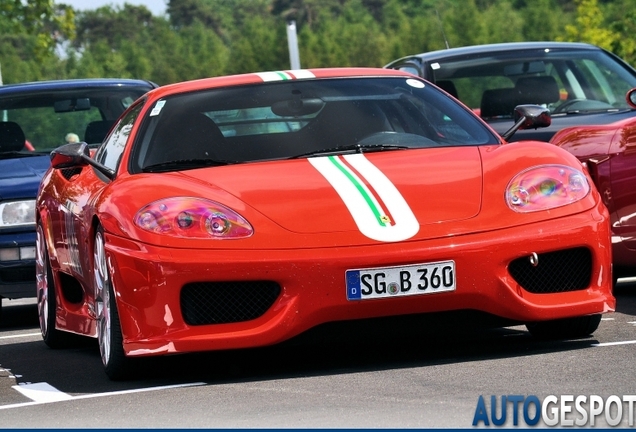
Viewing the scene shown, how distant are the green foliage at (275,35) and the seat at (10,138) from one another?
54758 mm

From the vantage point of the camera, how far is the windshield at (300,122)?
7020 mm

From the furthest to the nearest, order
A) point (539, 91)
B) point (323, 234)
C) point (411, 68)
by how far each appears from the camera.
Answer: point (411, 68), point (539, 91), point (323, 234)

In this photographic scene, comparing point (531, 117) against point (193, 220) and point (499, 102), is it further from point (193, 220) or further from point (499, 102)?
point (499, 102)

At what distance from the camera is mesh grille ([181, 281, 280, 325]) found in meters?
6.09

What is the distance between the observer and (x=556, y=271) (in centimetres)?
635

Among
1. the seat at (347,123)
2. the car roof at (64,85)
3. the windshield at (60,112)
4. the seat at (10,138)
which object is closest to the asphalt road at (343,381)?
the seat at (347,123)

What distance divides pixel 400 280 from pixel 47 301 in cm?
314

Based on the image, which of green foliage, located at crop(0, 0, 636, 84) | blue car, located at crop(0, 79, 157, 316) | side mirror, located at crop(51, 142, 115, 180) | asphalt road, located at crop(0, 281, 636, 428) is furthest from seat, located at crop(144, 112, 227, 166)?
green foliage, located at crop(0, 0, 636, 84)

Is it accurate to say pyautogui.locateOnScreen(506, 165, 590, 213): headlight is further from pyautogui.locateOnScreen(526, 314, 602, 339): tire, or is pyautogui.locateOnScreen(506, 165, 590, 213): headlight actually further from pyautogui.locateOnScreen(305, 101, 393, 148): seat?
pyautogui.locateOnScreen(305, 101, 393, 148): seat

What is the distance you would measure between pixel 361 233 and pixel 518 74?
615cm

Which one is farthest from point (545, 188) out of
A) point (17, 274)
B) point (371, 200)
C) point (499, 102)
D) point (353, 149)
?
point (499, 102)

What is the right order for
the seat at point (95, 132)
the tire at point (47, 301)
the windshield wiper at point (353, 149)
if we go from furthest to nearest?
the seat at point (95, 132), the tire at point (47, 301), the windshield wiper at point (353, 149)

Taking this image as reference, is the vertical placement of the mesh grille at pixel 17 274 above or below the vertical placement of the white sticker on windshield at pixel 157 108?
below

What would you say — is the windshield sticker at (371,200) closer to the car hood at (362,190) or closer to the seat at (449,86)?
the car hood at (362,190)
